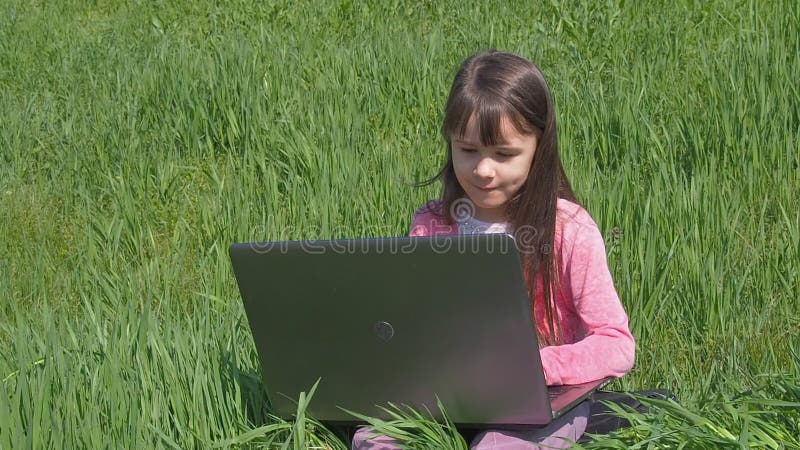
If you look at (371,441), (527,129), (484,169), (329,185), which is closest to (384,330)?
Answer: (371,441)

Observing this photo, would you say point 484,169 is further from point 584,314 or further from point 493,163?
point 584,314

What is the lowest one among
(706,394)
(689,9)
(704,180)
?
(706,394)

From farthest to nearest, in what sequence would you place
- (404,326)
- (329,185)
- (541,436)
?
1. (329,185)
2. (541,436)
3. (404,326)

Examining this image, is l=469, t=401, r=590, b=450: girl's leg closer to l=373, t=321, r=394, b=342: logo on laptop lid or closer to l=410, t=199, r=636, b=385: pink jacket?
l=410, t=199, r=636, b=385: pink jacket

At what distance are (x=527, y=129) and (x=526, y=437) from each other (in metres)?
0.62

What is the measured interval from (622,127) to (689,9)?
5.56ft

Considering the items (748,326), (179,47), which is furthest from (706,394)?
(179,47)

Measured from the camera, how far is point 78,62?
5.43 meters

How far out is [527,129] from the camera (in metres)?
2.12

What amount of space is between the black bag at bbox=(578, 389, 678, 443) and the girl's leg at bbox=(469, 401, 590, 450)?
0.04 m

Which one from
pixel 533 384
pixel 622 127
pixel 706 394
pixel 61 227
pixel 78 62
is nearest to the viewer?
pixel 533 384

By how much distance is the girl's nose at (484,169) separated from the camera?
2.09m

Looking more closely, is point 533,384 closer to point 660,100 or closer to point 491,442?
point 491,442

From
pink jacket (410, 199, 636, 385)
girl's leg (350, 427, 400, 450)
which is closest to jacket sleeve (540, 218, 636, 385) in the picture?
pink jacket (410, 199, 636, 385)
